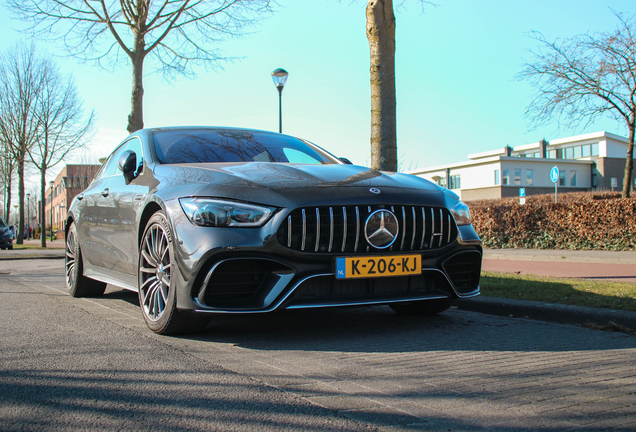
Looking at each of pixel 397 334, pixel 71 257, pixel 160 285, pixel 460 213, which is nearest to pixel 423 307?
pixel 397 334

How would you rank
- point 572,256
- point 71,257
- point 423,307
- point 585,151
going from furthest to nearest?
point 585,151 < point 572,256 < point 71,257 < point 423,307

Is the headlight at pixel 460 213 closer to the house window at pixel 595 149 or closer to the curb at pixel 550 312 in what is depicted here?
the curb at pixel 550 312

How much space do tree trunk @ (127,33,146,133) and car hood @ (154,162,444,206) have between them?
11.0 metres

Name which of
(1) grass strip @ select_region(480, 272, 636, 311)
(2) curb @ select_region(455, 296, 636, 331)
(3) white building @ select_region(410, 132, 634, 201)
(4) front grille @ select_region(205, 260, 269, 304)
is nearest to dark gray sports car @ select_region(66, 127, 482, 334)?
(4) front grille @ select_region(205, 260, 269, 304)

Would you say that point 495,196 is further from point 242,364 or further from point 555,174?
point 242,364

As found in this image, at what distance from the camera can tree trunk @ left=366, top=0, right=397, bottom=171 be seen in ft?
26.2

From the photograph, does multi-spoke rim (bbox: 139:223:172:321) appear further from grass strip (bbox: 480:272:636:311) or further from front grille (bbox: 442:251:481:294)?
grass strip (bbox: 480:272:636:311)

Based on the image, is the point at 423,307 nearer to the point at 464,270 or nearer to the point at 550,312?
the point at 464,270

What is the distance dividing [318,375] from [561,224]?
44.8ft

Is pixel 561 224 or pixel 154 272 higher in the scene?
pixel 561 224

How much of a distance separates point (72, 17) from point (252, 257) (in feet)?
47.6

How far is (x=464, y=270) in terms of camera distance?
4238 millimetres

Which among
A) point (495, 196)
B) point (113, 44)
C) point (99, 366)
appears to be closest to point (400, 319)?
point (99, 366)

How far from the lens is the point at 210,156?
4691mm
